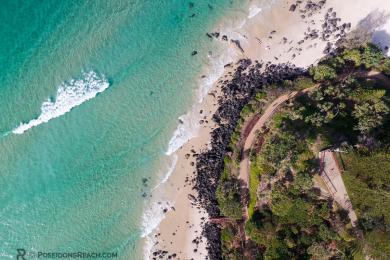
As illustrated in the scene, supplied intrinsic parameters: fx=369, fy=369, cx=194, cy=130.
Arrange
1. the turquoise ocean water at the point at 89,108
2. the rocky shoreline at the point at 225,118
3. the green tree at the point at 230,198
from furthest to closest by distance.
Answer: the turquoise ocean water at the point at 89,108, the rocky shoreline at the point at 225,118, the green tree at the point at 230,198

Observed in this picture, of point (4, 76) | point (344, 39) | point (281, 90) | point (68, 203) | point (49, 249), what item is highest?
point (4, 76)

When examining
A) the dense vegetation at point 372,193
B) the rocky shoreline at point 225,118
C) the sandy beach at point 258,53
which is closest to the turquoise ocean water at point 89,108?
the sandy beach at point 258,53

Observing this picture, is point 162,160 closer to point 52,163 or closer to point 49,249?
point 52,163

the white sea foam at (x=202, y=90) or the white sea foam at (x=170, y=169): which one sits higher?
→ the white sea foam at (x=202, y=90)

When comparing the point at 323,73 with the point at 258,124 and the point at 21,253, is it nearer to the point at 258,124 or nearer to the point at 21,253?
the point at 258,124

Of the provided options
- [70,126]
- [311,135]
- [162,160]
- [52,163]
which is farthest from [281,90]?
[52,163]

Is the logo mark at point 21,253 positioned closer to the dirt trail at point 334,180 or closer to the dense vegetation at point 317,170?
the dense vegetation at point 317,170
